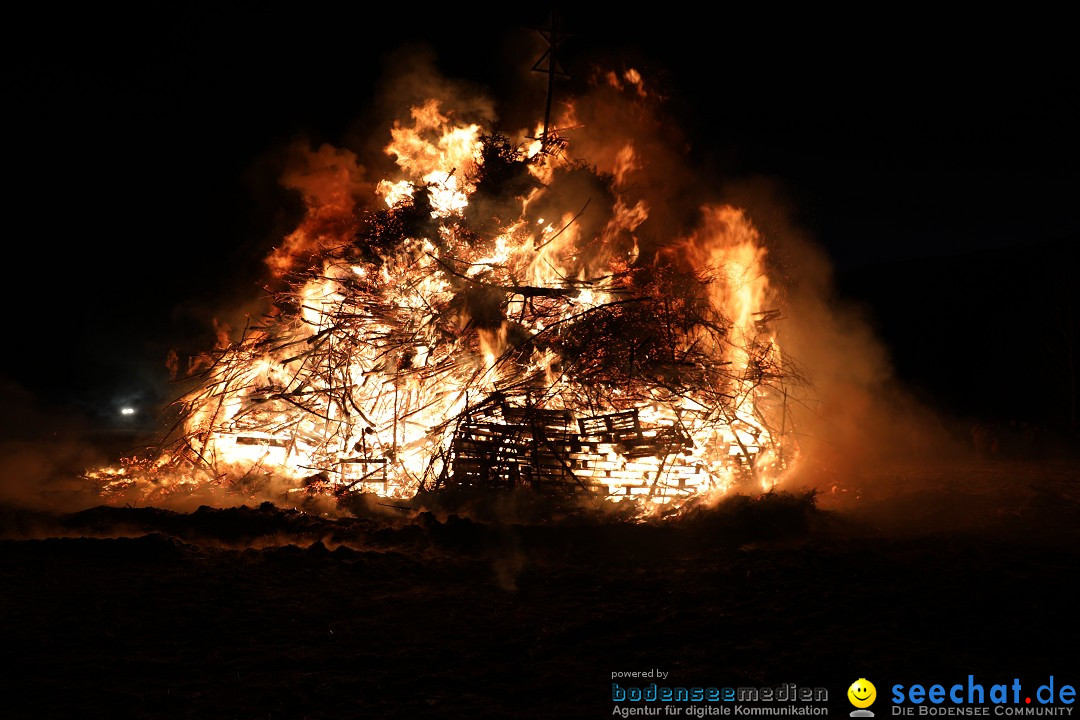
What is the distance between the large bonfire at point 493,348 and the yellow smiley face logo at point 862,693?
13.8 ft

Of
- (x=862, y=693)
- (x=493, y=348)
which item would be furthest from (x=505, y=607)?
(x=493, y=348)

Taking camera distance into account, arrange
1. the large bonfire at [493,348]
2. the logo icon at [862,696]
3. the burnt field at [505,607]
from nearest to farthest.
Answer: the logo icon at [862,696], the burnt field at [505,607], the large bonfire at [493,348]

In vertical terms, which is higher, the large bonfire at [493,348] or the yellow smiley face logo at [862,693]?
the large bonfire at [493,348]

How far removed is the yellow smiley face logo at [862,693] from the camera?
135 inches

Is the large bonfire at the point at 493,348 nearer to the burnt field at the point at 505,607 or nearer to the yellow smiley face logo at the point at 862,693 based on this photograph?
the burnt field at the point at 505,607

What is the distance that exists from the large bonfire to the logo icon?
13.9ft

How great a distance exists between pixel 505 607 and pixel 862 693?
2380mm

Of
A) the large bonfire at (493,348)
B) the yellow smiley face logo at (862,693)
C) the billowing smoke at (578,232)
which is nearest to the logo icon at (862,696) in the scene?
the yellow smiley face logo at (862,693)

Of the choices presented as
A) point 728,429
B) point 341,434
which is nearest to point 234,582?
point 341,434

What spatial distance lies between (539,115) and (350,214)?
3.36 metres

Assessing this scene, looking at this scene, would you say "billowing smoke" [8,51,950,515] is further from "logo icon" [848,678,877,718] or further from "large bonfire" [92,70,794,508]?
"logo icon" [848,678,877,718]

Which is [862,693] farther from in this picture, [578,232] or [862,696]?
[578,232]

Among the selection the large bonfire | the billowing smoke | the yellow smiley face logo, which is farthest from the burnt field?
the billowing smoke

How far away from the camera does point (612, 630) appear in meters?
4.43
